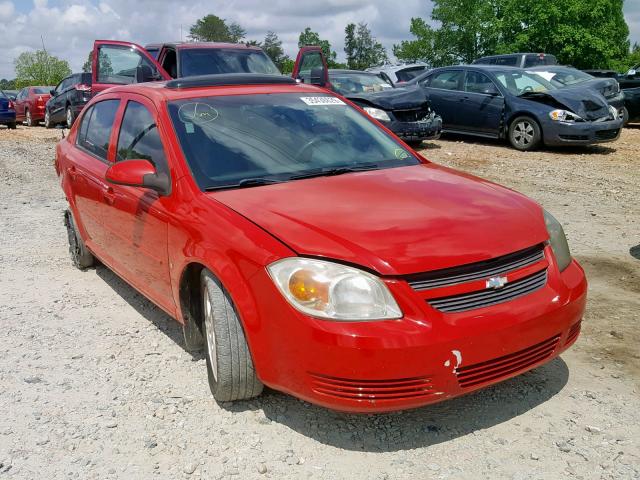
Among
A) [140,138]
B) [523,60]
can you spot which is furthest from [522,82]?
[140,138]

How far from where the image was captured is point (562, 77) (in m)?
13.2

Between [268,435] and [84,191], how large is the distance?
2695 mm

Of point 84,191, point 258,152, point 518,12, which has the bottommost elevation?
point 84,191

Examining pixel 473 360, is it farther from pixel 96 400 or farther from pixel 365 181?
pixel 96 400

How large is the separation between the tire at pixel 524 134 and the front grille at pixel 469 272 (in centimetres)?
935

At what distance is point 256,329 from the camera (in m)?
2.90

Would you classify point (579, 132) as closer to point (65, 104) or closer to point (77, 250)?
point (77, 250)

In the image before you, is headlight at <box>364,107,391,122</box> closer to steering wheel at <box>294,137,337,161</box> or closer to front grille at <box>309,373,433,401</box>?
steering wheel at <box>294,137,337,161</box>

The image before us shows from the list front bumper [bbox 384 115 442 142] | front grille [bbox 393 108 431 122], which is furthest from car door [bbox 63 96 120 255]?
front grille [bbox 393 108 431 122]

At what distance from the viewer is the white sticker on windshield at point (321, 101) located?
14.0 feet

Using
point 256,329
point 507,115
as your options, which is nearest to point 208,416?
point 256,329

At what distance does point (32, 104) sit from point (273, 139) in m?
21.3

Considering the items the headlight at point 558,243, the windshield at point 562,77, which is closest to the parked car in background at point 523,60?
the windshield at point 562,77

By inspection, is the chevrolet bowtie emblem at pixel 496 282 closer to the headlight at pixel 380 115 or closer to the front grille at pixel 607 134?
the headlight at pixel 380 115
